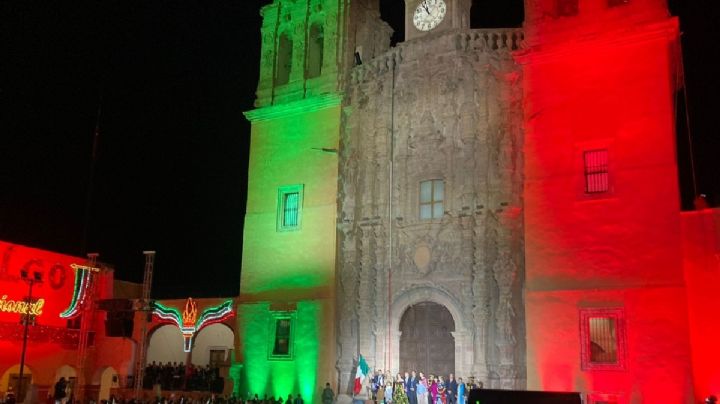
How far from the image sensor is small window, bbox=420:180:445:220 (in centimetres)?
2206

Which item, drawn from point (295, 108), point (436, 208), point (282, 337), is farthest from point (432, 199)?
point (282, 337)

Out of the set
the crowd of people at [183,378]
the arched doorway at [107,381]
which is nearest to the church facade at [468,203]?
the crowd of people at [183,378]

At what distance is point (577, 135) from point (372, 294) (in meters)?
8.25

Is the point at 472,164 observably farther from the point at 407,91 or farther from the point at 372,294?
the point at 372,294

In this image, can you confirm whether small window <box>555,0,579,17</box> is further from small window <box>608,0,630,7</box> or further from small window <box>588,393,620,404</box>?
small window <box>588,393,620,404</box>

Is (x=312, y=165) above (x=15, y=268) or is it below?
above

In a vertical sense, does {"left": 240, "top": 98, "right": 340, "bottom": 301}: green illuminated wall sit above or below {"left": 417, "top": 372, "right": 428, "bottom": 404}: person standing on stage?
above

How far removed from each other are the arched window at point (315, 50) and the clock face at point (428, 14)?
3.87 meters

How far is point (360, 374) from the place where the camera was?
69.7ft

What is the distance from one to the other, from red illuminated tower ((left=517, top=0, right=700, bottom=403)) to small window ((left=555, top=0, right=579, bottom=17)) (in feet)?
0.61

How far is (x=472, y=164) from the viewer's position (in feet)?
70.4

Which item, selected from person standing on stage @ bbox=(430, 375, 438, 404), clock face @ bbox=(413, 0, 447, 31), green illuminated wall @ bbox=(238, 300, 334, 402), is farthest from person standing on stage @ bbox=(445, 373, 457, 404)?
clock face @ bbox=(413, 0, 447, 31)

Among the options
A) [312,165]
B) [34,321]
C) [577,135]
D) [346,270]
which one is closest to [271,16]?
[312,165]

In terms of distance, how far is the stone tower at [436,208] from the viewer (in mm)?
20453
